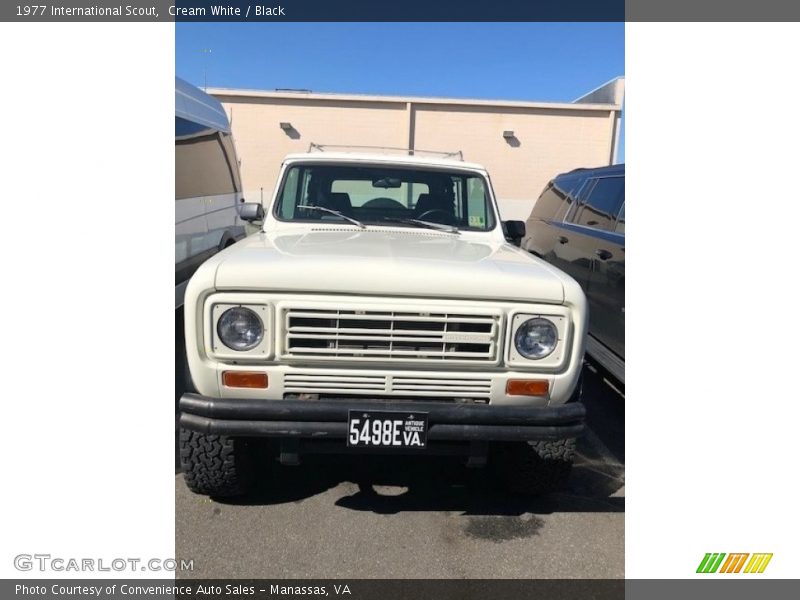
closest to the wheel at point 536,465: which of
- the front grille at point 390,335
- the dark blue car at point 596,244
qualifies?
the front grille at point 390,335

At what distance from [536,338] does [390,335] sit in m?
0.68

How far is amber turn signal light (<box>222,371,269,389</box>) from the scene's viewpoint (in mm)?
2646

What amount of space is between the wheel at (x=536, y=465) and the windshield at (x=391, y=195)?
1617 mm

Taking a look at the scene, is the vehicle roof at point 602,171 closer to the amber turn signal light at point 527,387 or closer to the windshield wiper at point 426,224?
the windshield wiper at point 426,224

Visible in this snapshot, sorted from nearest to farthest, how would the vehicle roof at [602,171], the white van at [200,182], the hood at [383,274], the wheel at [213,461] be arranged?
the hood at [383,274]
the wheel at [213,461]
the vehicle roof at [602,171]
the white van at [200,182]

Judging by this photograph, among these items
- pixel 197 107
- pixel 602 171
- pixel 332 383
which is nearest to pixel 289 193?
pixel 332 383

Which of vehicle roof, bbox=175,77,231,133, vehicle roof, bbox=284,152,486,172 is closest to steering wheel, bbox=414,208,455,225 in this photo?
vehicle roof, bbox=284,152,486,172

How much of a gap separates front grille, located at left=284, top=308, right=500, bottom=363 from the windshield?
4.94ft

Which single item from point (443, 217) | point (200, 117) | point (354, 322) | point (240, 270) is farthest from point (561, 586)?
point (200, 117)

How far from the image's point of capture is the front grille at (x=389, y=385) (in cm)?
267

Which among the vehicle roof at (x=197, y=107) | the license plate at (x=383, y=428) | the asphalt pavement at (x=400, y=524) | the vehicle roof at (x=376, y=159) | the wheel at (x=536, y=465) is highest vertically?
the vehicle roof at (x=197, y=107)

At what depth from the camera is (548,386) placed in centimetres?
275

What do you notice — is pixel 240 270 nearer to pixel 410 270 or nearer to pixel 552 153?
pixel 410 270

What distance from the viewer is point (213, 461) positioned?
2.93 m
